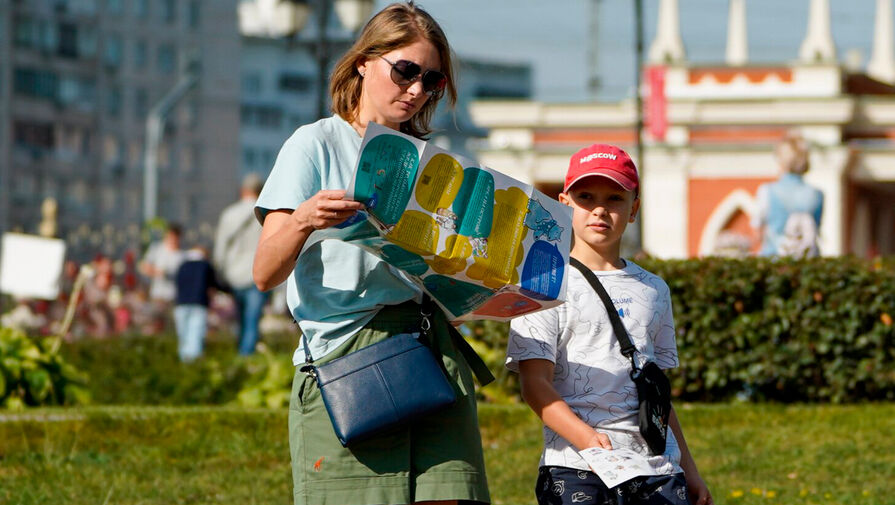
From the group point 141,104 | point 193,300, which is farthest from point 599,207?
point 141,104

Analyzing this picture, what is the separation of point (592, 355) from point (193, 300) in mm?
12453

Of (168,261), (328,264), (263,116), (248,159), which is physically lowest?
(248,159)

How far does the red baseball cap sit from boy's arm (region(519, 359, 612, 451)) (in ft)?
1.76

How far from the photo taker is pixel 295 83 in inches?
4813

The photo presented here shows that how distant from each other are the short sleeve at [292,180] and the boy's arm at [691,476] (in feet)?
4.39

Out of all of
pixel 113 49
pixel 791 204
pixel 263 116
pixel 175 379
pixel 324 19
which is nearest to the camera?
pixel 791 204

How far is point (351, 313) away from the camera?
3922 mm

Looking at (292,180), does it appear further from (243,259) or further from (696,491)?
(243,259)

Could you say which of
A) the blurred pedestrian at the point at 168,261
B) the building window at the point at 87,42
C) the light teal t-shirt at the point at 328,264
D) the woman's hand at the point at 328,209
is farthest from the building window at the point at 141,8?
the woman's hand at the point at 328,209

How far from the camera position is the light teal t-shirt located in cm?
384

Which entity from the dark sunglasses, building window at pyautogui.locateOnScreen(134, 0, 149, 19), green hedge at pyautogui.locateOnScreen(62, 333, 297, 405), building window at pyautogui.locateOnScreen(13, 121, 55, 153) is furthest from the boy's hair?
building window at pyautogui.locateOnScreen(134, 0, 149, 19)

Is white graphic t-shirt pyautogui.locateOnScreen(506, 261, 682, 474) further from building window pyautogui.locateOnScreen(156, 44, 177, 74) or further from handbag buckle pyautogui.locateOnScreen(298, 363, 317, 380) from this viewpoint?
building window pyautogui.locateOnScreen(156, 44, 177, 74)

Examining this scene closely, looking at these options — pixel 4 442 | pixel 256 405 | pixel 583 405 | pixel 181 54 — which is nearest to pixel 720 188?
pixel 256 405

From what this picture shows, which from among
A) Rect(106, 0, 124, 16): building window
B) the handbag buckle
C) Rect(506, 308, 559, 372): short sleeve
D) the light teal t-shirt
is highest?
Rect(106, 0, 124, 16): building window
